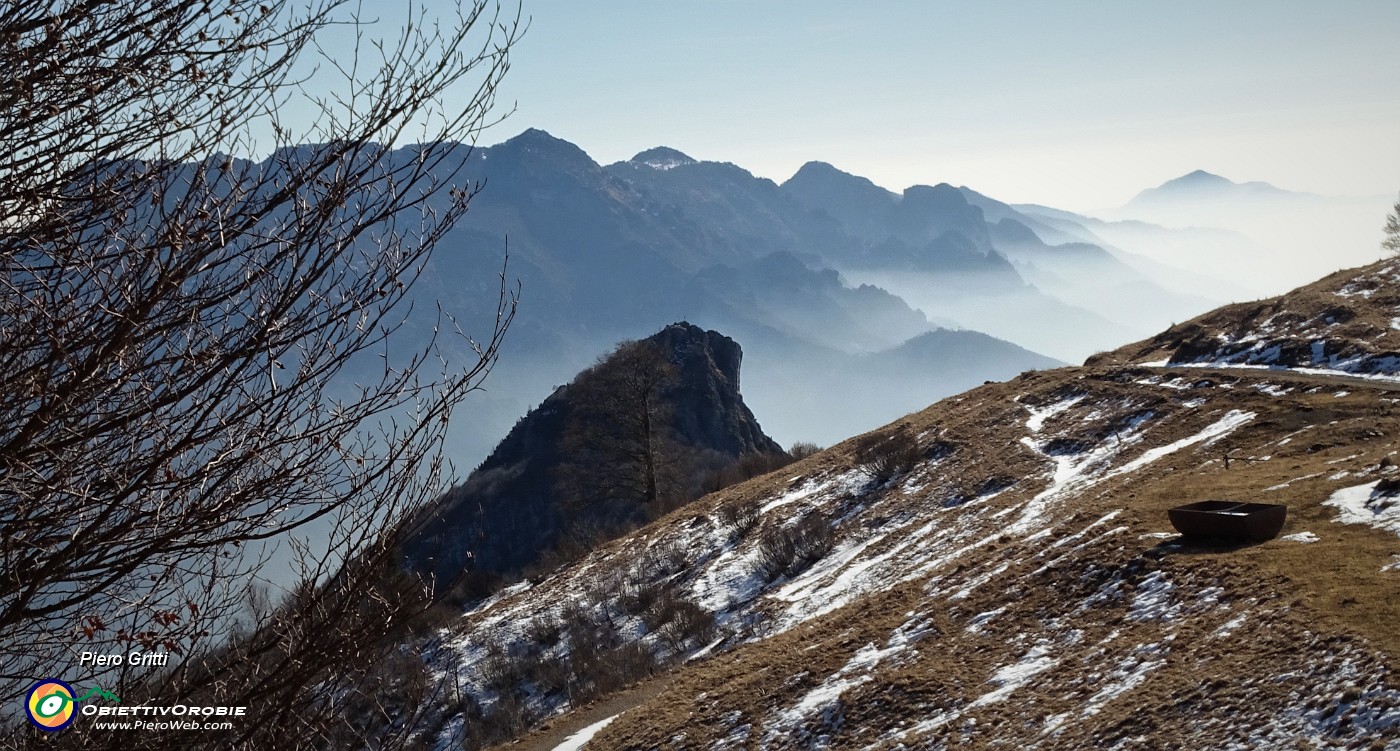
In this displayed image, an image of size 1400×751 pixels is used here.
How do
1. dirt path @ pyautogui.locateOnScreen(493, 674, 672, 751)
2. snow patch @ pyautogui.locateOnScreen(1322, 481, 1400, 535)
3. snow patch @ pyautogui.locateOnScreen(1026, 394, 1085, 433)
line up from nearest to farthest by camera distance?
snow patch @ pyautogui.locateOnScreen(1322, 481, 1400, 535)
dirt path @ pyautogui.locateOnScreen(493, 674, 672, 751)
snow patch @ pyautogui.locateOnScreen(1026, 394, 1085, 433)

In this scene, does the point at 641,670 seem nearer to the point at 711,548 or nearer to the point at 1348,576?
the point at 711,548

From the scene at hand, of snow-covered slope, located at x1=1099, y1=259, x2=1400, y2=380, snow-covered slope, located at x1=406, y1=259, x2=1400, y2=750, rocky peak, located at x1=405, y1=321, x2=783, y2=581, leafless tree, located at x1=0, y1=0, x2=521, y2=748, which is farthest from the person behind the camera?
rocky peak, located at x1=405, y1=321, x2=783, y2=581

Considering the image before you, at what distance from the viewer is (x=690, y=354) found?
90062 millimetres

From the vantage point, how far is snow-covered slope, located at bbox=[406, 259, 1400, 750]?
10273 mm

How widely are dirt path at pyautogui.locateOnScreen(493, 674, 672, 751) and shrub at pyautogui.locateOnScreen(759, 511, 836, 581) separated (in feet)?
21.1

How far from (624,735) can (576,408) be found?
3112 centimetres

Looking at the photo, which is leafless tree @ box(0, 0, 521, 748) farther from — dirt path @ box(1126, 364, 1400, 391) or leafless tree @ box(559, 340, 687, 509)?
leafless tree @ box(559, 340, 687, 509)

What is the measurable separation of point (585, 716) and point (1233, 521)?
1316cm

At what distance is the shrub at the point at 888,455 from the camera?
1203 inches

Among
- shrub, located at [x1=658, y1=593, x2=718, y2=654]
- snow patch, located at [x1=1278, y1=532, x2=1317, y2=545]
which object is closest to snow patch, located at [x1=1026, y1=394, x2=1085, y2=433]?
shrub, located at [x1=658, y1=593, x2=718, y2=654]

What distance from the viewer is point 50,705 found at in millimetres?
5344

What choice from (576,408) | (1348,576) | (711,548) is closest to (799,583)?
(711,548)

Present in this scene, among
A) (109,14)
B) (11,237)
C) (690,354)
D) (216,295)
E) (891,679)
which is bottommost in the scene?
(891,679)

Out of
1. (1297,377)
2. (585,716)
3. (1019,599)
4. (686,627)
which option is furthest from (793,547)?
(1297,377)
